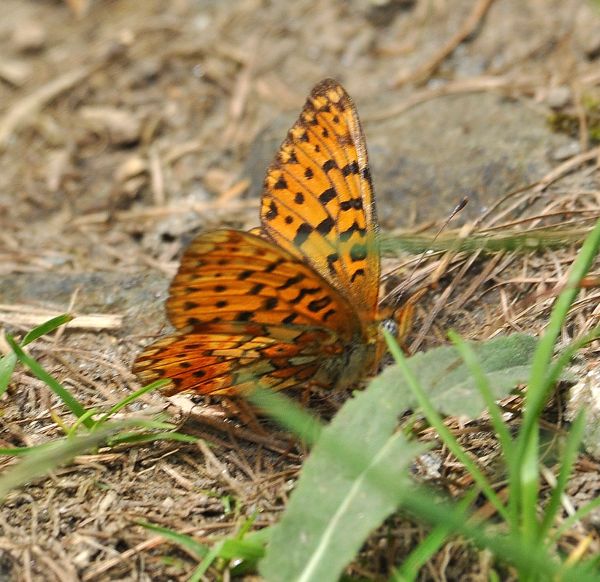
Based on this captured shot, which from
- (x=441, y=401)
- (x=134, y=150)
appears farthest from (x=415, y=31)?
(x=441, y=401)

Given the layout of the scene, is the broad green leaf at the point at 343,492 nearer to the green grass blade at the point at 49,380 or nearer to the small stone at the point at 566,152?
the green grass blade at the point at 49,380

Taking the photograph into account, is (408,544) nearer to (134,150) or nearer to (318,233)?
(318,233)

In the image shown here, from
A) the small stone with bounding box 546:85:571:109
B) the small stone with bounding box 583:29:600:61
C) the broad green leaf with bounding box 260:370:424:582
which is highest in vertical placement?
the small stone with bounding box 583:29:600:61

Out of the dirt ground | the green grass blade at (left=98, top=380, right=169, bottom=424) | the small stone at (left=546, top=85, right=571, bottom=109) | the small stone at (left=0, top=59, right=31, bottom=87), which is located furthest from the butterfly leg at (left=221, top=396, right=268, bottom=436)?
the small stone at (left=0, top=59, right=31, bottom=87)

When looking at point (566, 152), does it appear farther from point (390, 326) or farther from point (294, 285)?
point (294, 285)

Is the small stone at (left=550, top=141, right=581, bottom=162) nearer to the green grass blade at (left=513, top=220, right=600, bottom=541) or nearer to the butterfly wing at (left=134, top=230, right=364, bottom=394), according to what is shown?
the butterfly wing at (left=134, top=230, right=364, bottom=394)

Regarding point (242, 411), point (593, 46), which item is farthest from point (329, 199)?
point (593, 46)

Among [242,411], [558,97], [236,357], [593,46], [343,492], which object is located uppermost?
[593,46]
